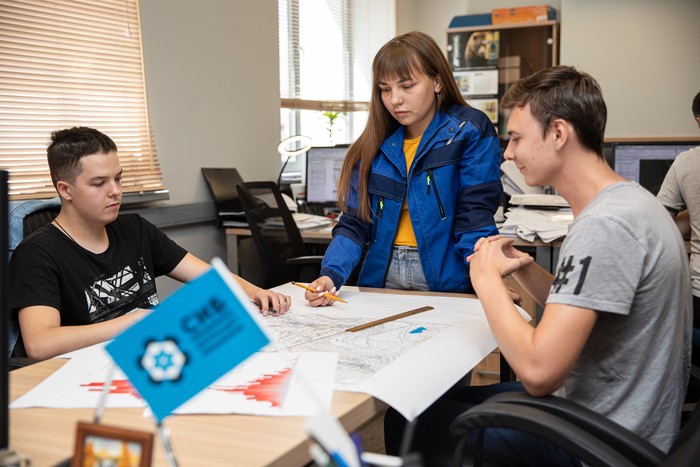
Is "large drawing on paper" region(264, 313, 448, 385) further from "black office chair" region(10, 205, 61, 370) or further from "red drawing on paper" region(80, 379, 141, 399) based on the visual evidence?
"black office chair" region(10, 205, 61, 370)

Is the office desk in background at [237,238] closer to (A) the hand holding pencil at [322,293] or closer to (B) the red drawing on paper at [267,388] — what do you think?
(A) the hand holding pencil at [322,293]

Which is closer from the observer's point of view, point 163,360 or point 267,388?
point 163,360

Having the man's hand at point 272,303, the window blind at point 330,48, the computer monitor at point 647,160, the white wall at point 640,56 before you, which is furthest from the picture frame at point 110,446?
the white wall at point 640,56

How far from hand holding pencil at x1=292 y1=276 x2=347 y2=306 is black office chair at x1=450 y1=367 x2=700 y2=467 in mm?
669

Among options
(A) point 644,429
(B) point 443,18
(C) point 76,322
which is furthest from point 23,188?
(B) point 443,18

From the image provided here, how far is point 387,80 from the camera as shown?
1961 mm

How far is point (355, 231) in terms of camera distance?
2.06m

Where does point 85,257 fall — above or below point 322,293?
above

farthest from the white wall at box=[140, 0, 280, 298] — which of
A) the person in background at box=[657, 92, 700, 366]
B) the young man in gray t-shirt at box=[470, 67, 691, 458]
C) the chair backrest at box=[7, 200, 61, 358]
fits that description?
the young man in gray t-shirt at box=[470, 67, 691, 458]

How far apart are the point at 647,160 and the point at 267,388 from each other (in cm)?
275

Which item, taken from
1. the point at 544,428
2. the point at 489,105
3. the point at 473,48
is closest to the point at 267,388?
the point at 544,428

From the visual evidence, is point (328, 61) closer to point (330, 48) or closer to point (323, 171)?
point (330, 48)

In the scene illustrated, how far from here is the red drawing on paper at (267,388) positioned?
3.57 ft

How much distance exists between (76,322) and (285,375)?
0.76 metres
